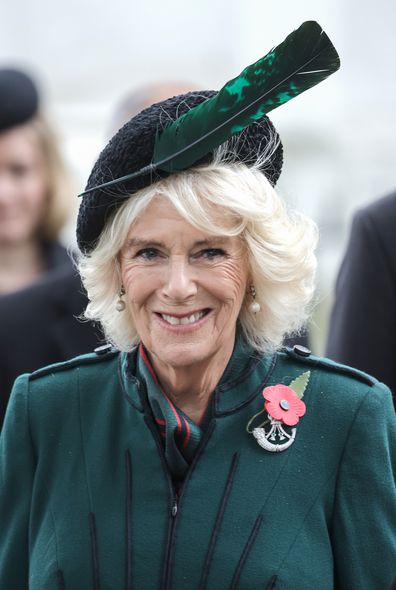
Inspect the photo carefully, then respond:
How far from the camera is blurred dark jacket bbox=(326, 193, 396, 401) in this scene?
3.44 metres

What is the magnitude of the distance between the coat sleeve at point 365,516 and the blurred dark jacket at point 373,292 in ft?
2.69

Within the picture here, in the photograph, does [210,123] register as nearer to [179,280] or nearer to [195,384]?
[179,280]

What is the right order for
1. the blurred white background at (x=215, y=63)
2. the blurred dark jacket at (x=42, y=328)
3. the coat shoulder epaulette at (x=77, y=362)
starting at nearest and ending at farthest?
the coat shoulder epaulette at (x=77, y=362)
the blurred dark jacket at (x=42, y=328)
the blurred white background at (x=215, y=63)

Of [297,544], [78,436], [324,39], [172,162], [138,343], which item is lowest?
[297,544]

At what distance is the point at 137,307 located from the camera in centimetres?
269

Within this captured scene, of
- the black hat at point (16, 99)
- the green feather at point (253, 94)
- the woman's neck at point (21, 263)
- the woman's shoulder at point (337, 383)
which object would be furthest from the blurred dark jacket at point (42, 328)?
the green feather at point (253, 94)

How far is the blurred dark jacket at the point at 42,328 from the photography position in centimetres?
Answer: 376

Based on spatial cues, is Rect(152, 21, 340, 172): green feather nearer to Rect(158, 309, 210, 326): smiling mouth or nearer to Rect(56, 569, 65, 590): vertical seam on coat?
Rect(158, 309, 210, 326): smiling mouth

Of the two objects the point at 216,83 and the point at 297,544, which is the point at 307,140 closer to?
the point at 216,83

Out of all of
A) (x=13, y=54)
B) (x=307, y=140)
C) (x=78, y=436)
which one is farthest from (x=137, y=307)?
(x=13, y=54)

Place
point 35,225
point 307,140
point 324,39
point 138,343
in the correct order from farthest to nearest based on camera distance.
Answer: point 307,140 → point 35,225 → point 138,343 → point 324,39

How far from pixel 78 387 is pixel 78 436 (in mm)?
132

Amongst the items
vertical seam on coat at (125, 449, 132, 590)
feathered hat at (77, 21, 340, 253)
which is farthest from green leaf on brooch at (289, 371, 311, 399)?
feathered hat at (77, 21, 340, 253)

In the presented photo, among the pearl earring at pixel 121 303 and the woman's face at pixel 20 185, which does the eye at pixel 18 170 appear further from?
the pearl earring at pixel 121 303
